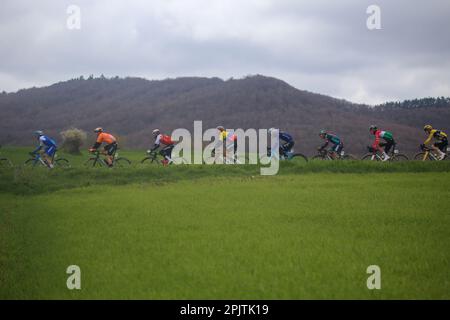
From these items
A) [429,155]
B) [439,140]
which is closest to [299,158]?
[429,155]

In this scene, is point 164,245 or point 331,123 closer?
point 164,245

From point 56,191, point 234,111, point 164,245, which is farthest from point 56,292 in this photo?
point 234,111

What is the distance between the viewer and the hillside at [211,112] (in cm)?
9088

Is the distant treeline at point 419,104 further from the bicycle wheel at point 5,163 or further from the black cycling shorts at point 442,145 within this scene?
the bicycle wheel at point 5,163

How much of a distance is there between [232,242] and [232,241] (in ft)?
0.23

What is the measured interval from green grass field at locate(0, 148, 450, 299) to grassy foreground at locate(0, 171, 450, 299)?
2 centimetres

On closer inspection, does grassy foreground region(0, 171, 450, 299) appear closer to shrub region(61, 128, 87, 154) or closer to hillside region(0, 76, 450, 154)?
shrub region(61, 128, 87, 154)

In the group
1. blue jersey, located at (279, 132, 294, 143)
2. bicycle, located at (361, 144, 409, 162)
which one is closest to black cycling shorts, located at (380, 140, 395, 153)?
bicycle, located at (361, 144, 409, 162)

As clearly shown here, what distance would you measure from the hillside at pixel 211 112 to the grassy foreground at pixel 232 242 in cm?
5993

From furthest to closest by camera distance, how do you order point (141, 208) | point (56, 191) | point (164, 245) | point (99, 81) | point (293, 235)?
point (99, 81)
point (56, 191)
point (141, 208)
point (293, 235)
point (164, 245)
